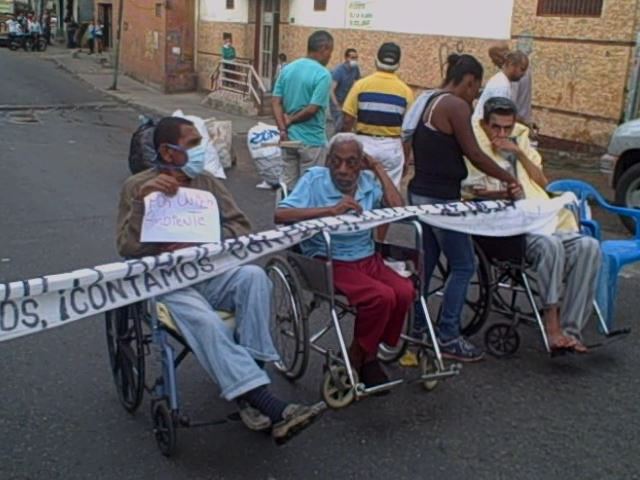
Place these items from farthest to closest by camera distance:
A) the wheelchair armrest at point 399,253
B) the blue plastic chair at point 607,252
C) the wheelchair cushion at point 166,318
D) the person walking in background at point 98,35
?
the person walking in background at point 98,35 → the blue plastic chair at point 607,252 → the wheelchair armrest at point 399,253 → the wheelchair cushion at point 166,318

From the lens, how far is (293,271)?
4277 mm

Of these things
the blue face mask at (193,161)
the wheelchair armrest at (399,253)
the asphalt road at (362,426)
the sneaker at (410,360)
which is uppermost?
the blue face mask at (193,161)

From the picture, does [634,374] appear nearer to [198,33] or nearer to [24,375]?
[24,375]

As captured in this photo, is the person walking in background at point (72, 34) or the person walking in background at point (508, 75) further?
the person walking in background at point (72, 34)

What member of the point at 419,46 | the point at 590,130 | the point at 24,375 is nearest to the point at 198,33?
the point at 419,46

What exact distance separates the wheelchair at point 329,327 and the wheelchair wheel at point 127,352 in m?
0.76

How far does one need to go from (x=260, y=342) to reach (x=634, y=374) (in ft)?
7.76

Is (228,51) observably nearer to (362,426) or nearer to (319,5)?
(319,5)

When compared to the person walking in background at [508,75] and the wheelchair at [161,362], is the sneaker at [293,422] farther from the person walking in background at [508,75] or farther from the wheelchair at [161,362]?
the person walking in background at [508,75]

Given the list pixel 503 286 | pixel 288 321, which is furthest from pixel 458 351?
pixel 288 321

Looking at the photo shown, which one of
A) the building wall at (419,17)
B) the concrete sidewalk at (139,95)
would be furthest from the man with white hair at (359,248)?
the concrete sidewalk at (139,95)

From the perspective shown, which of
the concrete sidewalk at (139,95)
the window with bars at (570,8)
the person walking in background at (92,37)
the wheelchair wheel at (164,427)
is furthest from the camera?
the person walking in background at (92,37)

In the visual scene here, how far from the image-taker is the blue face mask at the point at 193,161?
3.97 metres

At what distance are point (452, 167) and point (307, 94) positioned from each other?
2733 millimetres
